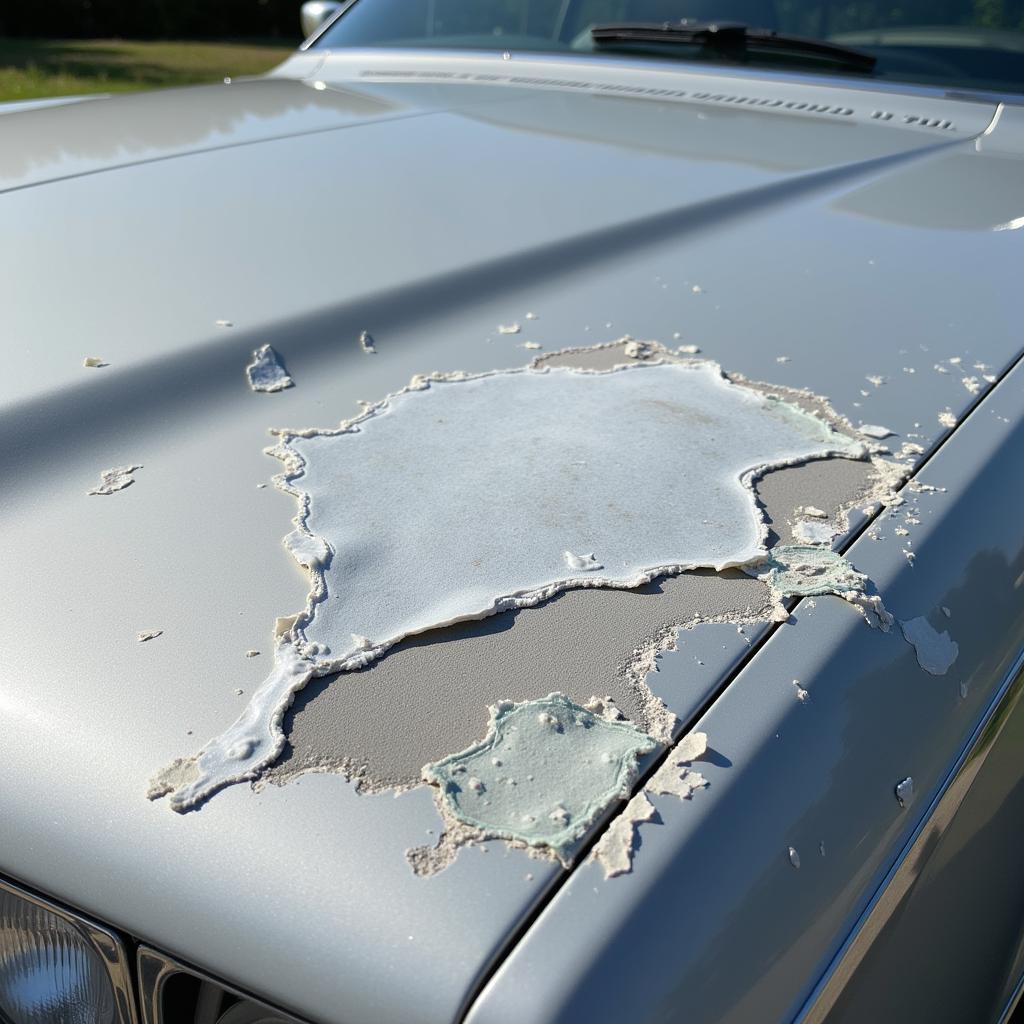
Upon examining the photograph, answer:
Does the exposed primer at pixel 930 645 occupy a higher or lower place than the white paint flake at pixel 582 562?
lower

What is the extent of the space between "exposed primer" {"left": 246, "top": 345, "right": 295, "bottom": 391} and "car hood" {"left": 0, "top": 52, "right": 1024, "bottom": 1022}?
0.02 metres

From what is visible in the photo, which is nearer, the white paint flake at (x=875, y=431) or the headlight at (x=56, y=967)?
the headlight at (x=56, y=967)

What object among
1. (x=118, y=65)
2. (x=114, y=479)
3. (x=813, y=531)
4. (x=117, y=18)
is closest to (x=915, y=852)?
(x=813, y=531)

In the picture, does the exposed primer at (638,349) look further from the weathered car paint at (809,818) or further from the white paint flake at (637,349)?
the weathered car paint at (809,818)

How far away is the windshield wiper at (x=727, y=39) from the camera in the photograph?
2422 mm

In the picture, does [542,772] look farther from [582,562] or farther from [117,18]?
[117,18]

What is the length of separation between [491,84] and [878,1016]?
2165mm

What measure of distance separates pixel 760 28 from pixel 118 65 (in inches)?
460

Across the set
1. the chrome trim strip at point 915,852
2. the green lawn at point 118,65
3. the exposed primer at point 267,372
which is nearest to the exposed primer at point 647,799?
the chrome trim strip at point 915,852

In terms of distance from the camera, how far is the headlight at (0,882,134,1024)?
0.78 meters

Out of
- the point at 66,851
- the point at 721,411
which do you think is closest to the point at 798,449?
the point at 721,411

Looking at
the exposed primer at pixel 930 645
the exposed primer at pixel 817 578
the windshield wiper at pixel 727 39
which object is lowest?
the exposed primer at pixel 930 645

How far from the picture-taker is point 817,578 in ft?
3.24

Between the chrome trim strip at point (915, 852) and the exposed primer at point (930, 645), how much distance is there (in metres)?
0.08
